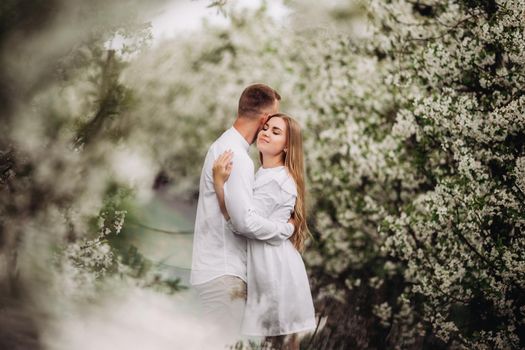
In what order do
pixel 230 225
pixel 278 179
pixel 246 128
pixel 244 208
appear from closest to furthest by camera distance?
pixel 244 208 < pixel 230 225 < pixel 278 179 < pixel 246 128

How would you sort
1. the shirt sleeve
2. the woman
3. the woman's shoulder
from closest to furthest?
1. the shirt sleeve
2. the woman
3. the woman's shoulder

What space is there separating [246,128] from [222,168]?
1.31 feet

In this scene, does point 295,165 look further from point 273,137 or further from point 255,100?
point 255,100

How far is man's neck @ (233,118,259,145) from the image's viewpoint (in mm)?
3912

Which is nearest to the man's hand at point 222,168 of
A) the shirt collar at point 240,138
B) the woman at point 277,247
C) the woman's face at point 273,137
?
the woman at point 277,247

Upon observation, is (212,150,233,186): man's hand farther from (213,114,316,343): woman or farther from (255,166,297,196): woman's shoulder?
(255,166,297,196): woman's shoulder

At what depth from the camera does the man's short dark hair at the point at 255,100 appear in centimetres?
389

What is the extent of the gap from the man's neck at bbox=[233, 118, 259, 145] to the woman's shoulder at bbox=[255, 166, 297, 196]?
0.23 m

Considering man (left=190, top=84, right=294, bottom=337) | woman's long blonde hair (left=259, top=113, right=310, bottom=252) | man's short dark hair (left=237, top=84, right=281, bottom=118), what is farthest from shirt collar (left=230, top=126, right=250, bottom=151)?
woman's long blonde hair (left=259, top=113, right=310, bottom=252)

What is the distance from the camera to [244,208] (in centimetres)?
356

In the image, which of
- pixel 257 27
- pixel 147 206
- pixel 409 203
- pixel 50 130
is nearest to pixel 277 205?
pixel 147 206

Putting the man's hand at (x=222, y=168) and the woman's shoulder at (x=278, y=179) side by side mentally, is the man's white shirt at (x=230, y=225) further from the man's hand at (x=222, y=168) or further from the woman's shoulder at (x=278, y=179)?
the woman's shoulder at (x=278, y=179)

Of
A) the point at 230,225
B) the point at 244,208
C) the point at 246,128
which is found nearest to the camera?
the point at 244,208

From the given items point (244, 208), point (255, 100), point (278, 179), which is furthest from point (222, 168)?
point (255, 100)
